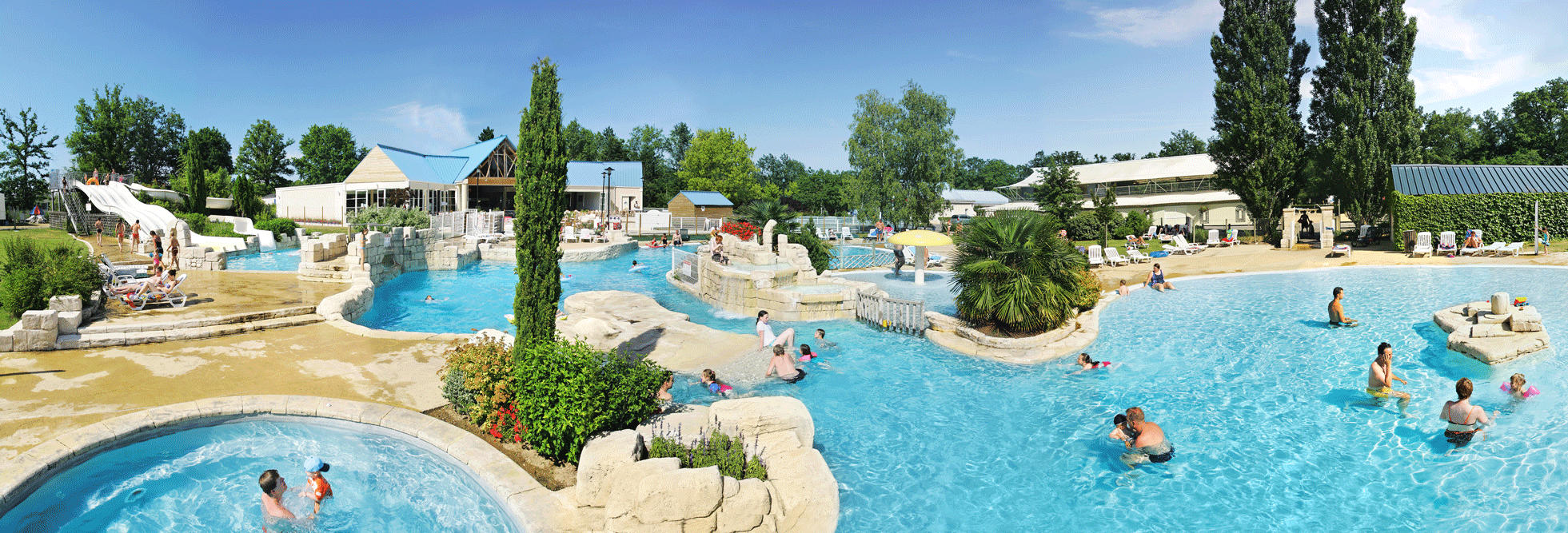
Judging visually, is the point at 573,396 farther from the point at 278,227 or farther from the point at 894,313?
the point at 278,227

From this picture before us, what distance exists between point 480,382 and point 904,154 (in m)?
34.8

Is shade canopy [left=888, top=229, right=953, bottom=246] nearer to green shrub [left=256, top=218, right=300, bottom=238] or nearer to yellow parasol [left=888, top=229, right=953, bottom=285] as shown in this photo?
yellow parasol [left=888, top=229, right=953, bottom=285]

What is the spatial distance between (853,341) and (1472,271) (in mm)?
17886

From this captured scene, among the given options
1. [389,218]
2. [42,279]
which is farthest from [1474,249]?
[389,218]

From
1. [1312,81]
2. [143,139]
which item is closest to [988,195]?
[1312,81]

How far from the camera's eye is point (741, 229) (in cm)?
2216

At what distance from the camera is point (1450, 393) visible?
9781 mm

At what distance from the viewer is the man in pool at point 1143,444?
790cm

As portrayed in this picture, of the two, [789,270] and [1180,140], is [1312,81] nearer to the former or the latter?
[789,270]

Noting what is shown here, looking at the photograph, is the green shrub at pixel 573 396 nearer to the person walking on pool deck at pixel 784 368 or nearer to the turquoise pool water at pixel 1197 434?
the turquoise pool water at pixel 1197 434

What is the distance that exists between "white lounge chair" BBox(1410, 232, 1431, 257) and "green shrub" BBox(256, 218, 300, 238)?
41578 mm

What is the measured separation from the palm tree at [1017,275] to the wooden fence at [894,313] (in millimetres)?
961

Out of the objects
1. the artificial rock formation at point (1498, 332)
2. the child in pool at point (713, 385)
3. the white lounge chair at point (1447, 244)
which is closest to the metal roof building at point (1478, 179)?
the white lounge chair at point (1447, 244)

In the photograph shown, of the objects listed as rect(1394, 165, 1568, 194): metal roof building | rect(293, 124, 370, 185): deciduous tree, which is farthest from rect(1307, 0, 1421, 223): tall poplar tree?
rect(293, 124, 370, 185): deciduous tree
